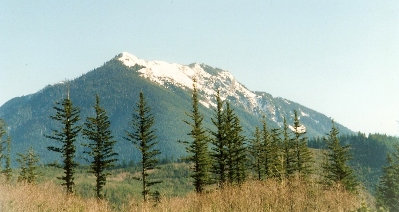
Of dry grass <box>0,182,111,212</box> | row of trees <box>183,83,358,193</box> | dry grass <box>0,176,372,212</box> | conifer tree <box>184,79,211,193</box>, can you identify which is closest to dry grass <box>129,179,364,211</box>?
dry grass <box>0,176,372,212</box>

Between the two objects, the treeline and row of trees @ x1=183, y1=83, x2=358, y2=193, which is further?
row of trees @ x1=183, y1=83, x2=358, y2=193

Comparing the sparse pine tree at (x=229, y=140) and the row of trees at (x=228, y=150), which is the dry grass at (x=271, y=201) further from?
the sparse pine tree at (x=229, y=140)

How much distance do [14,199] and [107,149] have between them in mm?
39668

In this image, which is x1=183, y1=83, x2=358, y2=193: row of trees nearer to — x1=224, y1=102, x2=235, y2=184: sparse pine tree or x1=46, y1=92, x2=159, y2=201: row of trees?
x1=224, y1=102, x2=235, y2=184: sparse pine tree

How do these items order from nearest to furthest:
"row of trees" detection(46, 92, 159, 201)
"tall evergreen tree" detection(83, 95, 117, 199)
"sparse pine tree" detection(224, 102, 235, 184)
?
1. "row of trees" detection(46, 92, 159, 201)
2. "sparse pine tree" detection(224, 102, 235, 184)
3. "tall evergreen tree" detection(83, 95, 117, 199)

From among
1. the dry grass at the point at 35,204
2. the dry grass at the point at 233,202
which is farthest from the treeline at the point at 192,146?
the dry grass at the point at 35,204

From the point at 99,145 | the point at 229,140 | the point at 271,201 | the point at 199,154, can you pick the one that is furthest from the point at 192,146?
the point at 271,201

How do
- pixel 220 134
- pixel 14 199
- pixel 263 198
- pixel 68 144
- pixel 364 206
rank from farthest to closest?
pixel 220 134 < pixel 68 144 < pixel 263 198 < pixel 14 199 < pixel 364 206

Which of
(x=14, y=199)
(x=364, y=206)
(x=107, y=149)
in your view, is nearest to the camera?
(x=364, y=206)

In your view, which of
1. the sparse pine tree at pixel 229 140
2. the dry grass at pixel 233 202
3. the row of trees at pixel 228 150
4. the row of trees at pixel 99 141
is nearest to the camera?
the dry grass at pixel 233 202

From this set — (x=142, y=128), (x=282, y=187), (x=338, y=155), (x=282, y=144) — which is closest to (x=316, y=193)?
(x=282, y=187)

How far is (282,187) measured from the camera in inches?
459

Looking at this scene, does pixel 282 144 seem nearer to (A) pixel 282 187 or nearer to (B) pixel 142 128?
(B) pixel 142 128

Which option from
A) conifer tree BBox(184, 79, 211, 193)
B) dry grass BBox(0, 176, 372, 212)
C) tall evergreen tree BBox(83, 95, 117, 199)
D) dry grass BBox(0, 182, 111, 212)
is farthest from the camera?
tall evergreen tree BBox(83, 95, 117, 199)
